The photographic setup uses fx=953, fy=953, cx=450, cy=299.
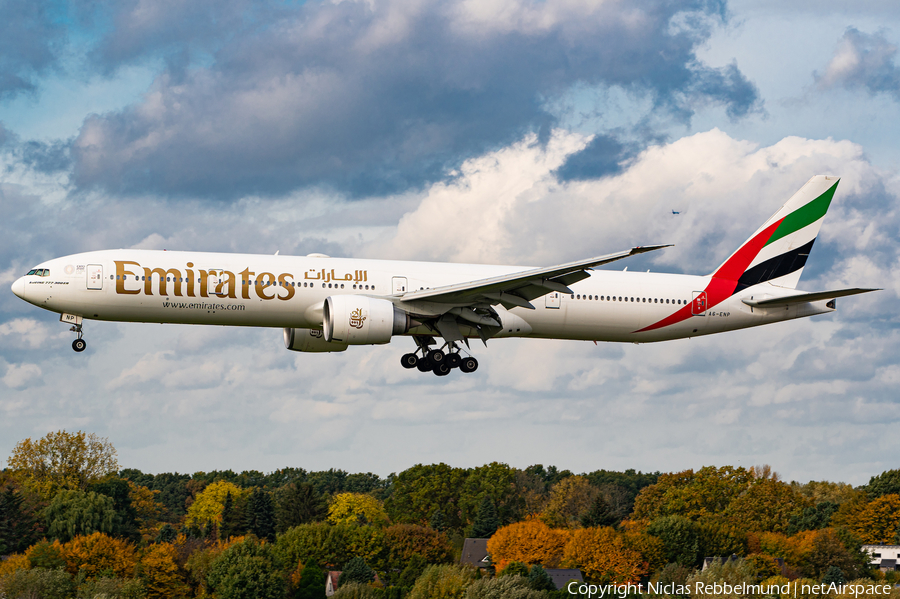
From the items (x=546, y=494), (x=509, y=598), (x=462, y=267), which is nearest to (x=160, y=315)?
(x=462, y=267)

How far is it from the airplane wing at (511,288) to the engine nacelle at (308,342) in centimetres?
668

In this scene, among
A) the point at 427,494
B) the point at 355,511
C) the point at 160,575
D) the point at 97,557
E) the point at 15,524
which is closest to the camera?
the point at 97,557

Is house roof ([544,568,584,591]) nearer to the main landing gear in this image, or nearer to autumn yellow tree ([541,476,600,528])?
autumn yellow tree ([541,476,600,528])

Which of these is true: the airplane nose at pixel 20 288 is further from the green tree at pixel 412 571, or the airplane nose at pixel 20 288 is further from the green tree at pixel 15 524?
the green tree at pixel 15 524

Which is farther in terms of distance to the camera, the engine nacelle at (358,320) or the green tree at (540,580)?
the green tree at (540,580)

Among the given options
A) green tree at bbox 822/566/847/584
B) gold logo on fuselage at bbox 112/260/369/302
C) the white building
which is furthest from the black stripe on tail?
the white building

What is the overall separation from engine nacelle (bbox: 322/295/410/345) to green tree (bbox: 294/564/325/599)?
7816 cm

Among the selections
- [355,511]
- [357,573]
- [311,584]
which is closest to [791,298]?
[357,573]

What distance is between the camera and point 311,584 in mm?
111812

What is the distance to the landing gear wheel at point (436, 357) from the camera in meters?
45.1

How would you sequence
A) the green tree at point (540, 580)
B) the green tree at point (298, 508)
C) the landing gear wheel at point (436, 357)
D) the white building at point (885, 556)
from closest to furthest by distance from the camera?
the landing gear wheel at point (436, 357)
the green tree at point (540, 580)
the white building at point (885, 556)
the green tree at point (298, 508)

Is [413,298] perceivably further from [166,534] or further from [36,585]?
[166,534]

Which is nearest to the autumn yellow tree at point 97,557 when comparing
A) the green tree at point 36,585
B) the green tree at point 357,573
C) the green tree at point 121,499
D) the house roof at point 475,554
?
the green tree at point 36,585

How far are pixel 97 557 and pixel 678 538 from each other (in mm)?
69777
